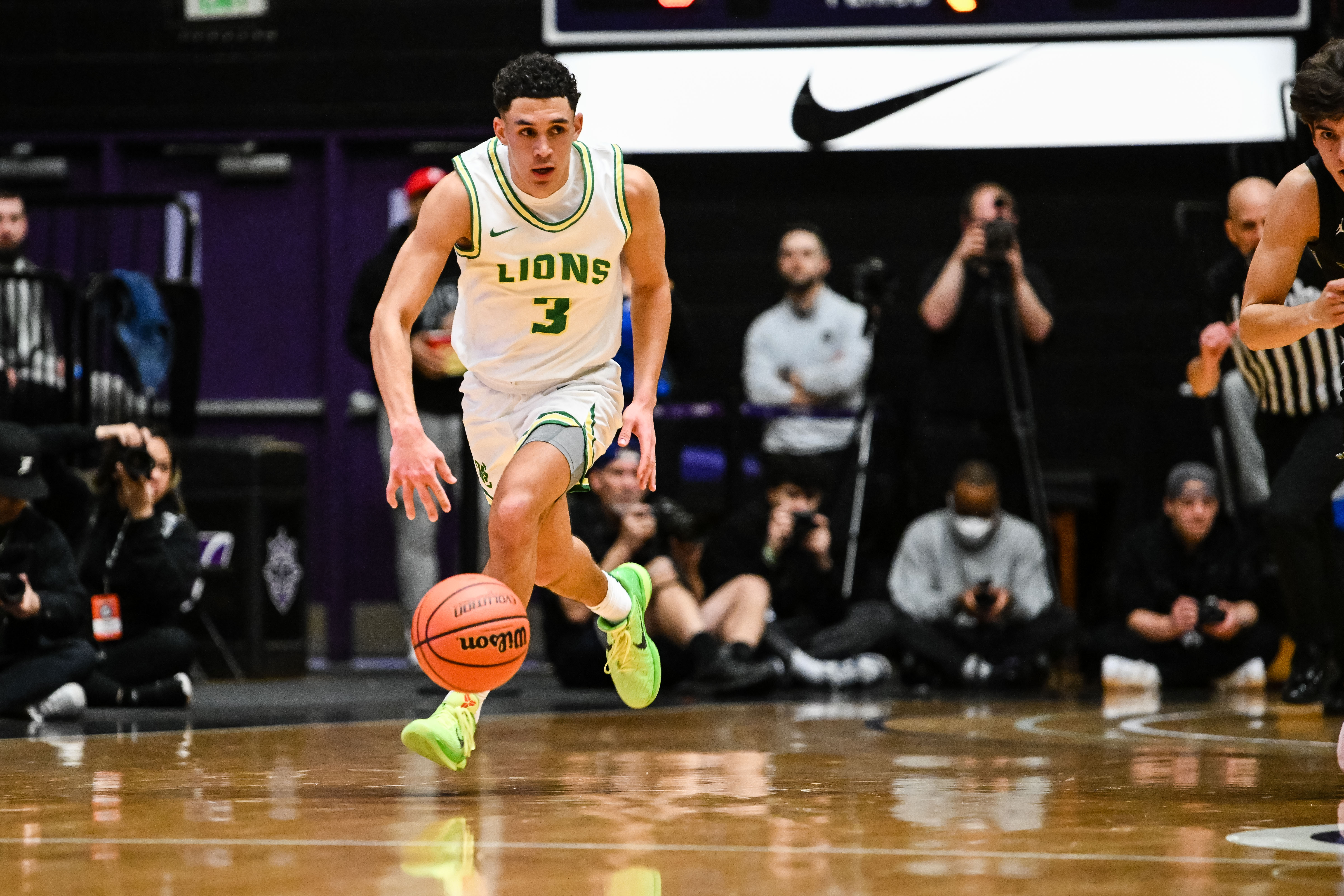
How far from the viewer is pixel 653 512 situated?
8430 mm

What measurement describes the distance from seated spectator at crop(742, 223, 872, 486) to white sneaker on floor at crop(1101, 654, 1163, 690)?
5.36 ft

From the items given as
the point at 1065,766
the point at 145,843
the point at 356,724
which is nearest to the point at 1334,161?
the point at 1065,766

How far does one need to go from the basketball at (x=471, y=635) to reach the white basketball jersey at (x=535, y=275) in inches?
27.7

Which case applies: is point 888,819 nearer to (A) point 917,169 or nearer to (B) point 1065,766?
(B) point 1065,766

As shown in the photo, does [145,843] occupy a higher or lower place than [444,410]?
lower

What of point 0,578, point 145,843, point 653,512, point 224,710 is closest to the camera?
point 145,843

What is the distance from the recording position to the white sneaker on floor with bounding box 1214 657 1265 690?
8.68m

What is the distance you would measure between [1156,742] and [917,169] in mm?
5330

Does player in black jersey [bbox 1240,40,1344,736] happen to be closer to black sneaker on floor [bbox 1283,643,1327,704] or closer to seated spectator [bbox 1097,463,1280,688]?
black sneaker on floor [bbox 1283,643,1327,704]

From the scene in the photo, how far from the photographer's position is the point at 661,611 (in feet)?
27.7

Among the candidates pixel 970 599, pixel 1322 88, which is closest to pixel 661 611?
pixel 970 599

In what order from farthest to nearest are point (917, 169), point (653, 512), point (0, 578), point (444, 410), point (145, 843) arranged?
point (917, 169) < point (444, 410) < point (653, 512) < point (0, 578) < point (145, 843)

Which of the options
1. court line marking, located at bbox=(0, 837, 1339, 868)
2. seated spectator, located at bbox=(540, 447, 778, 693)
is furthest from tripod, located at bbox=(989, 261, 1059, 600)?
court line marking, located at bbox=(0, 837, 1339, 868)

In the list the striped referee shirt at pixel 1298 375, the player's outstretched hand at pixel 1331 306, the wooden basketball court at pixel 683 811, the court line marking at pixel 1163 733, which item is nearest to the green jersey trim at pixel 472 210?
the wooden basketball court at pixel 683 811
